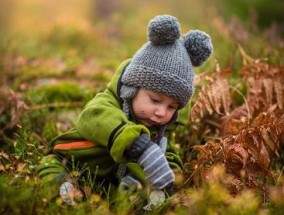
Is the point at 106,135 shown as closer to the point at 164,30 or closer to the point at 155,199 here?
the point at 155,199

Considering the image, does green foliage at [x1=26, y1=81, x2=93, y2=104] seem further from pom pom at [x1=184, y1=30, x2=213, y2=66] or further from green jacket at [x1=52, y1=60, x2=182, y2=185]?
pom pom at [x1=184, y1=30, x2=213, y2=66]

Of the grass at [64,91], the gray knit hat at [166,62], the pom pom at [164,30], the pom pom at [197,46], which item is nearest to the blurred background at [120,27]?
the grass at [64,91]

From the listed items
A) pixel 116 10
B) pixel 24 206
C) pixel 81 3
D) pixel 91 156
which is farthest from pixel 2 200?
pixel 81 3

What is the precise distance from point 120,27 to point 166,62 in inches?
364

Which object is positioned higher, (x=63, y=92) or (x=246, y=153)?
(x=246, y=153)

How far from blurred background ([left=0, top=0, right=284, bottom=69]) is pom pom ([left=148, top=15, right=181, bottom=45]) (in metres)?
1.83

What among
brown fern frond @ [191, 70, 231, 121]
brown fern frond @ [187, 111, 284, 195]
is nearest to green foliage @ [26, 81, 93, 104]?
brown fern frond @ [191, 70, 231, 121]

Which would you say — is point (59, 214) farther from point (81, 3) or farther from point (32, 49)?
point (81, 3)

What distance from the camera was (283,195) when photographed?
2.29 metres

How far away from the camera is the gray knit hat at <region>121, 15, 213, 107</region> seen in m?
2.95

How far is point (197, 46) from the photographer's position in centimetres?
313

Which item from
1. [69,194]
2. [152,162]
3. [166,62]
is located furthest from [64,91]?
[69,194]

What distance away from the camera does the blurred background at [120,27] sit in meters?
6.09

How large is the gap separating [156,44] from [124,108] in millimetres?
455
